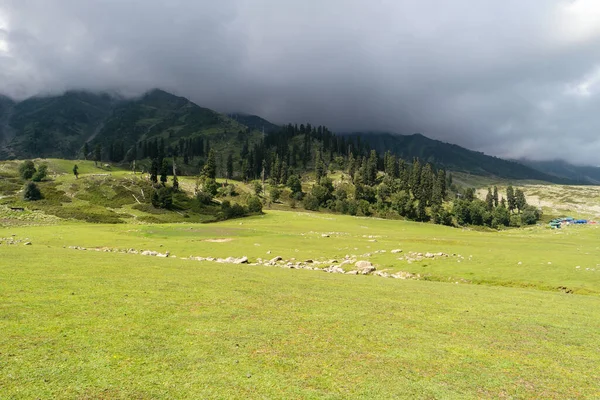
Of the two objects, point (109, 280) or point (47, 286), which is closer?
point (47, 286)

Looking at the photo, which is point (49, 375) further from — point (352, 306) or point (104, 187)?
point (104, 187)

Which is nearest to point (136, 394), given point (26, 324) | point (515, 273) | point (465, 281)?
point (26, 324)

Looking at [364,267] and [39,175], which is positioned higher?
[39,175]

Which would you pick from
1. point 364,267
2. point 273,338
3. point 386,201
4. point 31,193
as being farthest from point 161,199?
point 386,201

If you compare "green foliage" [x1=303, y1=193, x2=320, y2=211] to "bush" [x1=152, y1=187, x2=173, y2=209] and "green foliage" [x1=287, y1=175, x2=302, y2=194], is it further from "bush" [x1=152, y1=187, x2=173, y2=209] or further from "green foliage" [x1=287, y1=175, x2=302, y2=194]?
"bush" [x1=152, y1=187, x2=173, y2=209]

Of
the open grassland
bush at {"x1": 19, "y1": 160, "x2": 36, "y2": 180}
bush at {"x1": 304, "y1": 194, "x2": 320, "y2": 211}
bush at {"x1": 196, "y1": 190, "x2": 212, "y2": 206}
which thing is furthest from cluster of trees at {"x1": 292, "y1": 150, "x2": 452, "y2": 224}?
the open grassland

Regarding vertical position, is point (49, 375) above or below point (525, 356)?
above

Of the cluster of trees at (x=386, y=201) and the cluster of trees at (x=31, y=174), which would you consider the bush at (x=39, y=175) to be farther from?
the cluster of trees at (x=386, y=201)

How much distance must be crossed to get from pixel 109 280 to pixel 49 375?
12171 mm

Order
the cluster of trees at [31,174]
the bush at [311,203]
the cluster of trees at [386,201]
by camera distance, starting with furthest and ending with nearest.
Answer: the bush at [311,203] < the cluster of trees at [386,201] < the cluster of trees at [31,174]

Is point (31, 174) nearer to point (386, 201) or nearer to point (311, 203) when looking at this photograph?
point (311, 203)

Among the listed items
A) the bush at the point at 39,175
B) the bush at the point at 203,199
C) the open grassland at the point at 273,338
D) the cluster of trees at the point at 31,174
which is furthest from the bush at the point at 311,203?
the open grassland at the point at 273,338

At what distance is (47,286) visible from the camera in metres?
16.8

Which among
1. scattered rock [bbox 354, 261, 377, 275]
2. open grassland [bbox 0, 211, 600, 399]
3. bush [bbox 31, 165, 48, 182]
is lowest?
scattered rock [bbox 354, 261, 377, 275]
